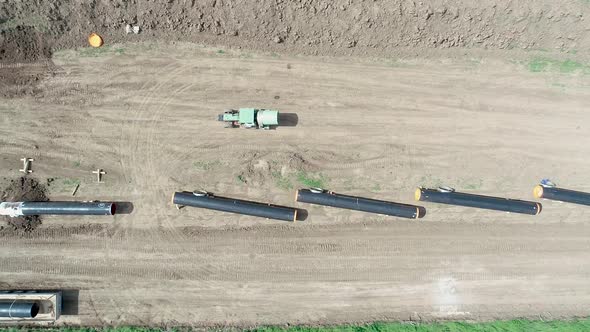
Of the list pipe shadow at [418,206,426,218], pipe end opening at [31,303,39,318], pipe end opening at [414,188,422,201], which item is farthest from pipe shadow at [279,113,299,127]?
pipe end opening at [31,303,39,318]

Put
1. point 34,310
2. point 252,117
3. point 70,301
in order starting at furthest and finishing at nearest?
point 70,301 → point 34,310 → point 252,117

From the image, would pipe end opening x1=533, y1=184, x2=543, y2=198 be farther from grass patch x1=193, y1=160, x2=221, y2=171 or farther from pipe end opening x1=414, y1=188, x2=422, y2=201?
grass patch x1=193, y1=160, x2=221, y2=171

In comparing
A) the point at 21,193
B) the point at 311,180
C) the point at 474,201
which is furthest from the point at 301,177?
the point at 21,193

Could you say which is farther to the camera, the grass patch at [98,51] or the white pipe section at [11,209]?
the grass patch at [98,51]

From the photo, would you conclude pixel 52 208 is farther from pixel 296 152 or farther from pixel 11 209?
pixel 296 152

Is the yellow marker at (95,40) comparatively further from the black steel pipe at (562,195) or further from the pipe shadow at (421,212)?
the black steel pipe at (562,195)

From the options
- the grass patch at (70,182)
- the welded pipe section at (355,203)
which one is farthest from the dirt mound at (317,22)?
the welded pipe section at (355,203)

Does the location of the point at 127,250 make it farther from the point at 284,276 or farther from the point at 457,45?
the point at 457,45
